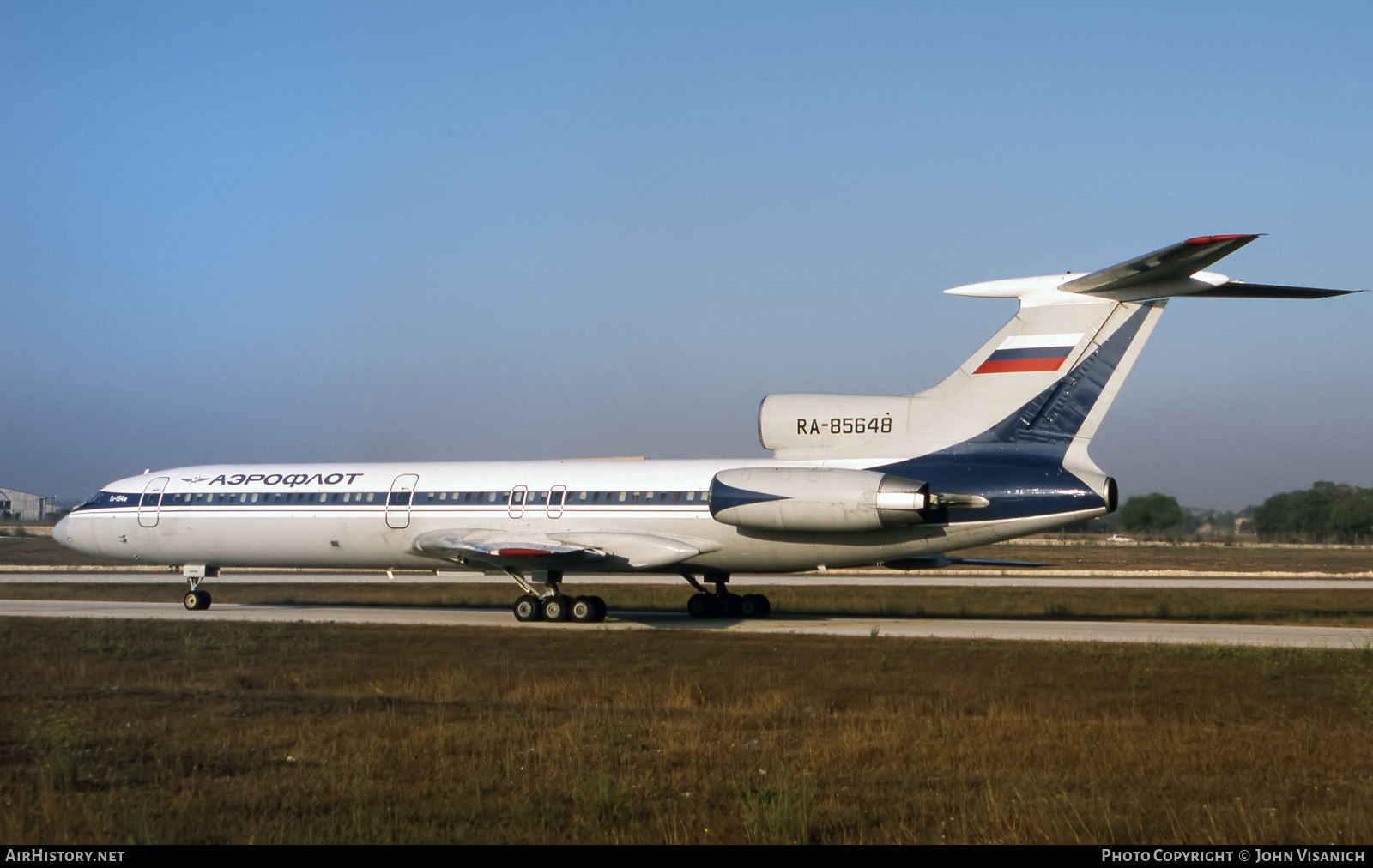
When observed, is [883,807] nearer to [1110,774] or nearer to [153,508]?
[1110,774]

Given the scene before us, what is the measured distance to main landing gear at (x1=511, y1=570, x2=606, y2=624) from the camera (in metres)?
23.8

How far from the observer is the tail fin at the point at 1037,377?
19.8 metres

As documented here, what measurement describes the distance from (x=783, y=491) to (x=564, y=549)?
4650mm

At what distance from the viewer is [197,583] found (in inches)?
1115

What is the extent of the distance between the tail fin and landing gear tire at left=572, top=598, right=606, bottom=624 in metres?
5.12

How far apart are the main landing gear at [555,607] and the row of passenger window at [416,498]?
1.59 metres

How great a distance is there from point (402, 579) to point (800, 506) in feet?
74.0

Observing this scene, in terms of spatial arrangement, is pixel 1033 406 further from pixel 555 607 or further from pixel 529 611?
pixel 529 611

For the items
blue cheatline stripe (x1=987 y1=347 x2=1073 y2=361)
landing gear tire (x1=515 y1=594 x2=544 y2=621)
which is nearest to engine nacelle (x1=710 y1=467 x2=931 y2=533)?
blue cheatline stripe (x1=987 y1=347 x2=1073 y2=361)

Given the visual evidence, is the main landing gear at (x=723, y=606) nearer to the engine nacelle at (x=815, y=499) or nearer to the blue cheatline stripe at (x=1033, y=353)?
the engine nacelle at (x=815, y=499)

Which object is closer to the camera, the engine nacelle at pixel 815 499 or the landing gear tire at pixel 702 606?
the engine nacelle at pixel 815 499

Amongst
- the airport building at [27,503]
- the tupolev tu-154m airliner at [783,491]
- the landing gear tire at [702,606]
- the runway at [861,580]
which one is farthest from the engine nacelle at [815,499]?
the airport building at [27,503]

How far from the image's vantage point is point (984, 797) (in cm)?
784
